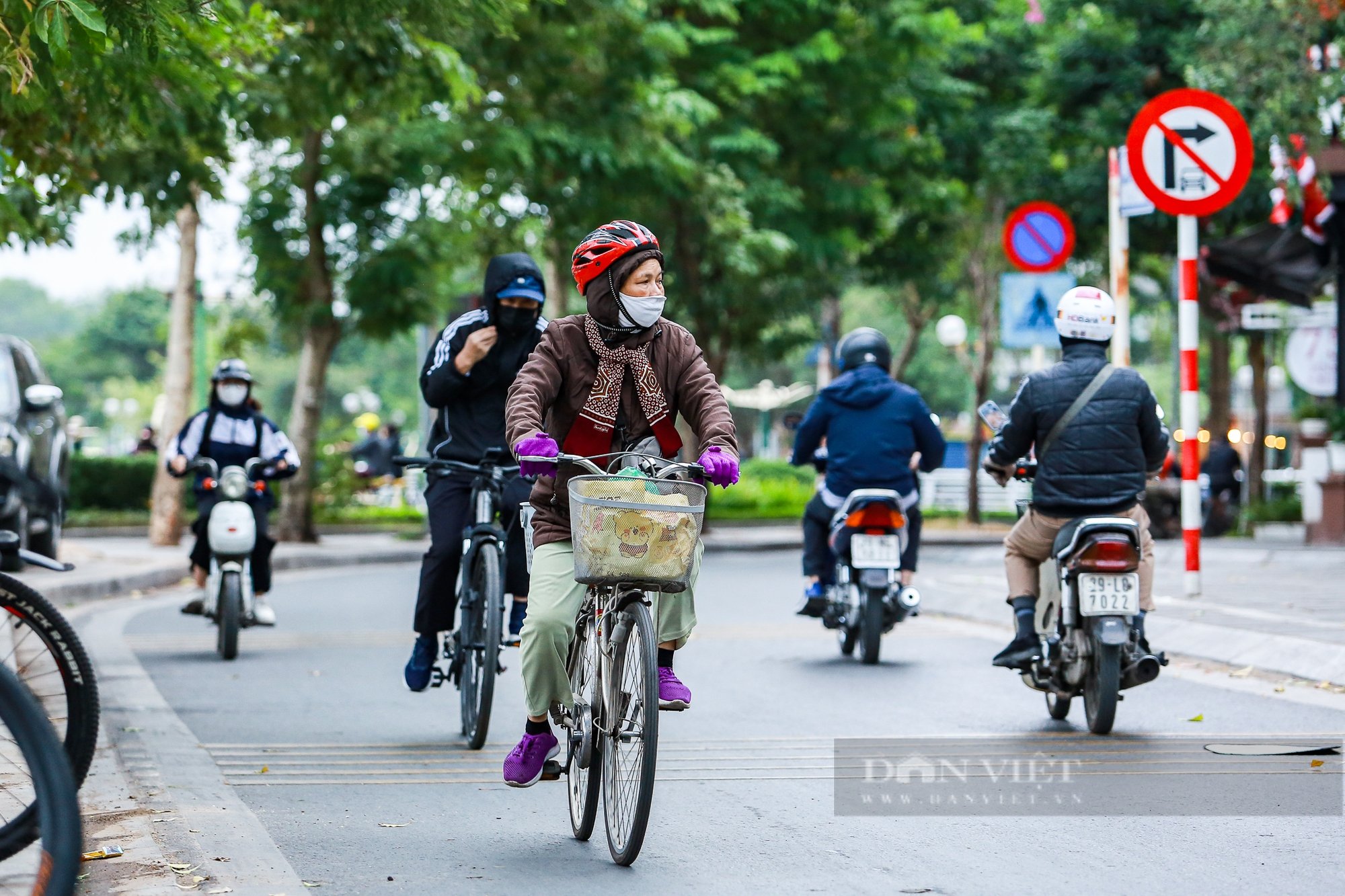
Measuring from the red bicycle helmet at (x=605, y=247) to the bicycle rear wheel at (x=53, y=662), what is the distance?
5.62 feet

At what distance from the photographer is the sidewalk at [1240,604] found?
9.55m

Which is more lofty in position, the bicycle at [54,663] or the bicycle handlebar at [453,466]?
the bicycle handlebar at [453,466]

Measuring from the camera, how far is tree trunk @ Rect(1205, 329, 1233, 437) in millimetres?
30641

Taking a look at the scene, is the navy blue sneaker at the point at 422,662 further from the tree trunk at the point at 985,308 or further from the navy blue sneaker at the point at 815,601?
the tree trunk at the point at 985,308

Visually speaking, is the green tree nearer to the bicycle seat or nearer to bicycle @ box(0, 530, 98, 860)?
the bicycle seat

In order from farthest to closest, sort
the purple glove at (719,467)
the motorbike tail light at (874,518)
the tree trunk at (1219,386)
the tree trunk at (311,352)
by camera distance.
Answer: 1. the tree trunk at (1219,386)
2. the tree trunk at (311,352)
3. the motorbike tail light at (874,518)
4. the purple glove at (719,467)

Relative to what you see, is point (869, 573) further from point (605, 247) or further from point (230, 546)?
point (605, 247)

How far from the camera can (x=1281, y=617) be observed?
35.8ft

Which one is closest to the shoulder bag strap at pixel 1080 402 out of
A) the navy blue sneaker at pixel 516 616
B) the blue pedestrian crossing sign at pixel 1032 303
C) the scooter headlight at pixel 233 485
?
the navy blue sneaker at pixel 516 616

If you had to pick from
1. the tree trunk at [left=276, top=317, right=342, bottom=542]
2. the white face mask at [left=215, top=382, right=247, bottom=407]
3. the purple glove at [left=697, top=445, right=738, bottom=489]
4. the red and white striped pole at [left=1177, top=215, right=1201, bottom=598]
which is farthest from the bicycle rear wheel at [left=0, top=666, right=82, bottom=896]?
the tree trunk at [left=276, top=317, right=342, bottom=542]

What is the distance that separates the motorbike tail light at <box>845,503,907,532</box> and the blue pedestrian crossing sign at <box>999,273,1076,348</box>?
4.65m

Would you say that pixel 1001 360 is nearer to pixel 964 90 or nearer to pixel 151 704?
pixel 964 90

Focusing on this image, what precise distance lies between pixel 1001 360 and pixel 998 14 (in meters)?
56.3

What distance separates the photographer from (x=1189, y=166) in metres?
11.4
